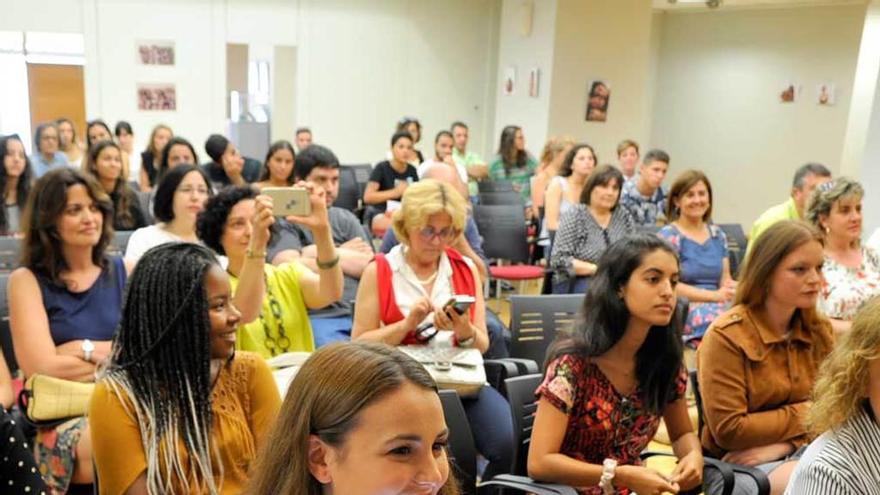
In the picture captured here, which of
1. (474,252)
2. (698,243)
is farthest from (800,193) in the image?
(474,252)

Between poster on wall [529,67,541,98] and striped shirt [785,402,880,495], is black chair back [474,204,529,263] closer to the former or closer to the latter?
poster on wall [529,67,541,98]

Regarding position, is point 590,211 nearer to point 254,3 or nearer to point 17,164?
point 17,164

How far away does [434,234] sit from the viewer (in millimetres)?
3246

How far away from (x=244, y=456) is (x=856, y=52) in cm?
1037

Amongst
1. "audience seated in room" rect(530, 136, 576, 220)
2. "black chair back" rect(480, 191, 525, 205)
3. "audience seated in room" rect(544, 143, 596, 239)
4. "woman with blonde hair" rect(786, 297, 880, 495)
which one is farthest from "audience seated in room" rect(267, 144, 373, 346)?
"black chair back" rect(480, 191, 525, 205)

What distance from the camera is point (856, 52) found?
9891 millimetres

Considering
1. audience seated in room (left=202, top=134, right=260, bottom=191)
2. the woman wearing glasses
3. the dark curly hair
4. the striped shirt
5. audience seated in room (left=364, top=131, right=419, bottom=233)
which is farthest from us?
audience seated in room (left=364, top=131, right=419, bottom=233)

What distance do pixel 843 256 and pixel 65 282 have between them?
3756 mm

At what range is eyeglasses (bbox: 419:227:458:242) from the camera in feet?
10.6

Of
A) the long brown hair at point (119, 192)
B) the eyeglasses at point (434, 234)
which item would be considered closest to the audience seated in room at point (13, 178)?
the long brown hair at point (119, 192)

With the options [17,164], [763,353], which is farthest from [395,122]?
[763,353]

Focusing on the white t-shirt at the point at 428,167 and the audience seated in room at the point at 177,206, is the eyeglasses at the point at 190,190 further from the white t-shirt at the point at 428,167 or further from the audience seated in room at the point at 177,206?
the white t-shirt at the point at 428,167

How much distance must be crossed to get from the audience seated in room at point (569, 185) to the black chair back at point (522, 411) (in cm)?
372

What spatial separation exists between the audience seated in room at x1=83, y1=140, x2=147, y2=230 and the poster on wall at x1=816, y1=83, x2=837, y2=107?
894 cm
